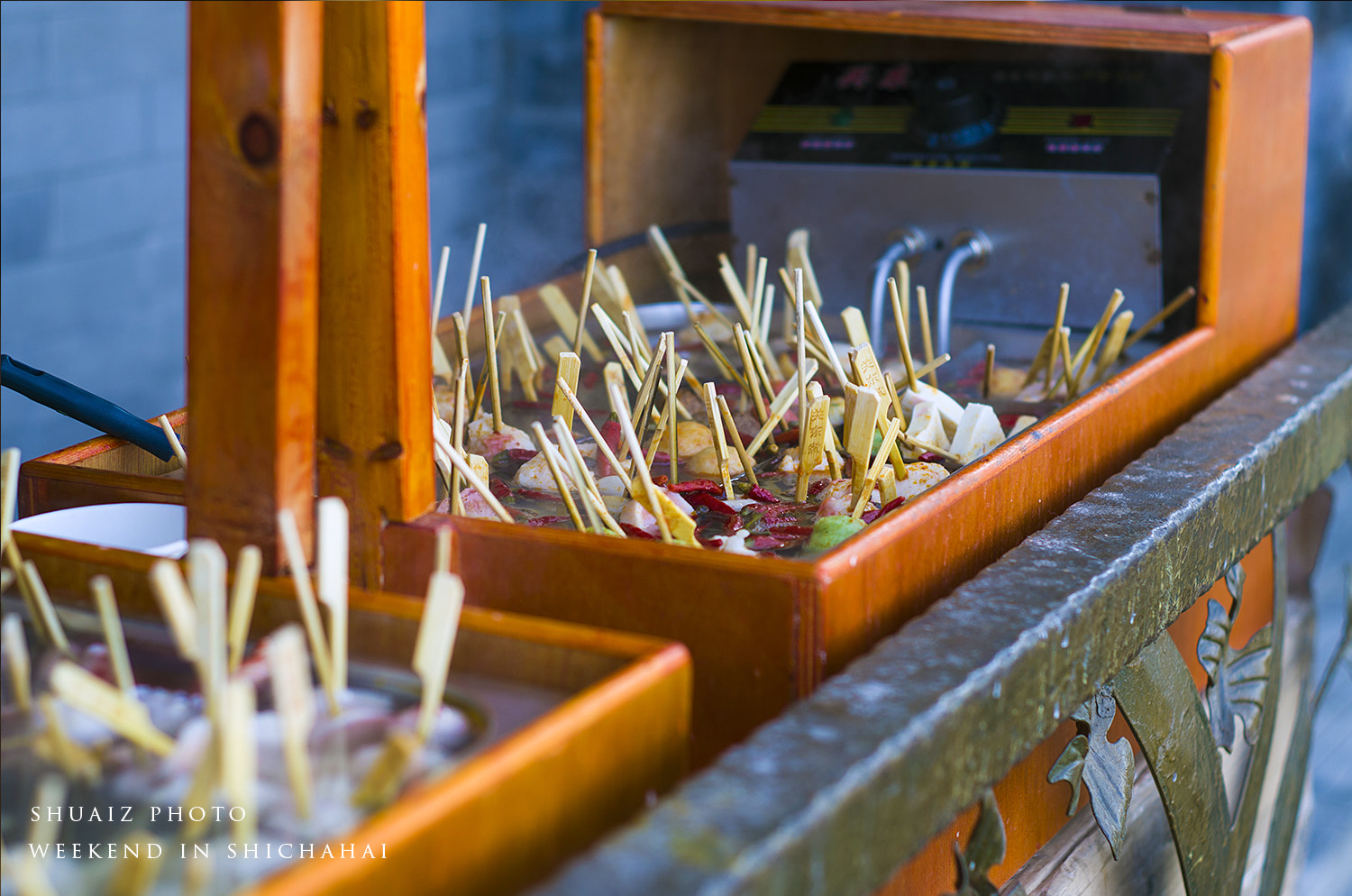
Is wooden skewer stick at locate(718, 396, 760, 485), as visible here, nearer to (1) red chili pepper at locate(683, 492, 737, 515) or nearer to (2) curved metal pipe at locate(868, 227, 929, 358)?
(1) red chili pepper at locate(683, 492, 737, 515)

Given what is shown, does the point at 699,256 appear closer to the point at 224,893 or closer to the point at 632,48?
the point at 632,48

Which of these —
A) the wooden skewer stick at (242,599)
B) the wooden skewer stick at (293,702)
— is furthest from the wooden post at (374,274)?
the wooden skewer stick at (293,702)

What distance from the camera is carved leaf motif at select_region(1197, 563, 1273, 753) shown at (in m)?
1.42

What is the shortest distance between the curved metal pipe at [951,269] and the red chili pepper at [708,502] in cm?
69

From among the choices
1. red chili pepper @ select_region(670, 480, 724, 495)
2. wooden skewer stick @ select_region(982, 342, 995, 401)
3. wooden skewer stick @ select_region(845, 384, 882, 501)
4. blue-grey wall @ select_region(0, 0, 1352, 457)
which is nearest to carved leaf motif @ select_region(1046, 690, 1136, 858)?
wooden skewer stick @ select_region(845, 384, 882, 501)

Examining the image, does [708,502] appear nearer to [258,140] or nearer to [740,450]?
[740,450]

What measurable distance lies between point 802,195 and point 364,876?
1596mm

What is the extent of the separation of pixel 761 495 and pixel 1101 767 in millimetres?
379

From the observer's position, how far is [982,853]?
38.6 inches

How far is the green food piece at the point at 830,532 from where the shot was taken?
1041 mm

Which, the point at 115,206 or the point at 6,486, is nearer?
the point at 6,486

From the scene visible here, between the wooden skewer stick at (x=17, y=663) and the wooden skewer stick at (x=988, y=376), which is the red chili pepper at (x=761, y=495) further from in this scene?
the wooden skewer stick at (x=17, y=663)

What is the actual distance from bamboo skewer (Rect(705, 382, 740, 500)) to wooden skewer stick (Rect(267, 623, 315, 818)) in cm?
54

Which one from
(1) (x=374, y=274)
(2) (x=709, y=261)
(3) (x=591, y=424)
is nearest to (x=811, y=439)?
(3) (x=591, y=424)
